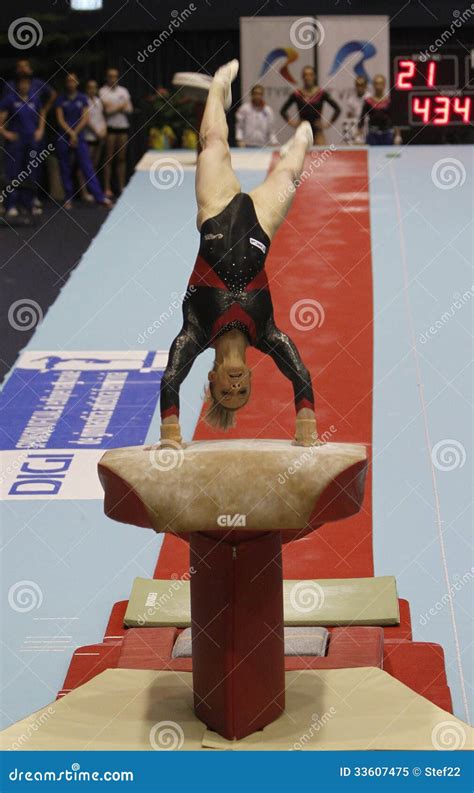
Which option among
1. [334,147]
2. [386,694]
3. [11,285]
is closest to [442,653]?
[386,694]

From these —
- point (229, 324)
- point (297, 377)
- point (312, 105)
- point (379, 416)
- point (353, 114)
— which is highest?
point (229, 324)

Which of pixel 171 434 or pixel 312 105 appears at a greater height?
pixel 171 434

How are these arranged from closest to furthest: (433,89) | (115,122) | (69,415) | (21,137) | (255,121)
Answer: (69,415), (433,89), (21,137), (115,122), (255,121)

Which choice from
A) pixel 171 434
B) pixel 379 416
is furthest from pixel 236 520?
pixel 379 416

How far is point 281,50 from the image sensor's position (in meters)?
17.3

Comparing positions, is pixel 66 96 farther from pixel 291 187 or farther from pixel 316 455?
pixel 316 455

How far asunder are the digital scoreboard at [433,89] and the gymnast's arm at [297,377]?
29.5ft

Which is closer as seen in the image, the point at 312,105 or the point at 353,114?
the point at 312,105

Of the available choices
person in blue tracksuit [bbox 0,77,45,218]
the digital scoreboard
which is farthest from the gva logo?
person in blue tracksuit [bbox 0,77,45,218]

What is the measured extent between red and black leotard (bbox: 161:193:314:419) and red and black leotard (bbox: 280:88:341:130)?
11145 mm

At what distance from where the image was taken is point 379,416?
8.34 metres

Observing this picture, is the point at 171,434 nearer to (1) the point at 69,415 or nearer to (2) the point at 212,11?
(1) the point at 69,415

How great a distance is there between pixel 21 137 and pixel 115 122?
6.80 ft

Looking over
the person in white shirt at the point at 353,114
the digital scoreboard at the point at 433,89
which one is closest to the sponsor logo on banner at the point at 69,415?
the digital scoreboard at the point at 433,89
